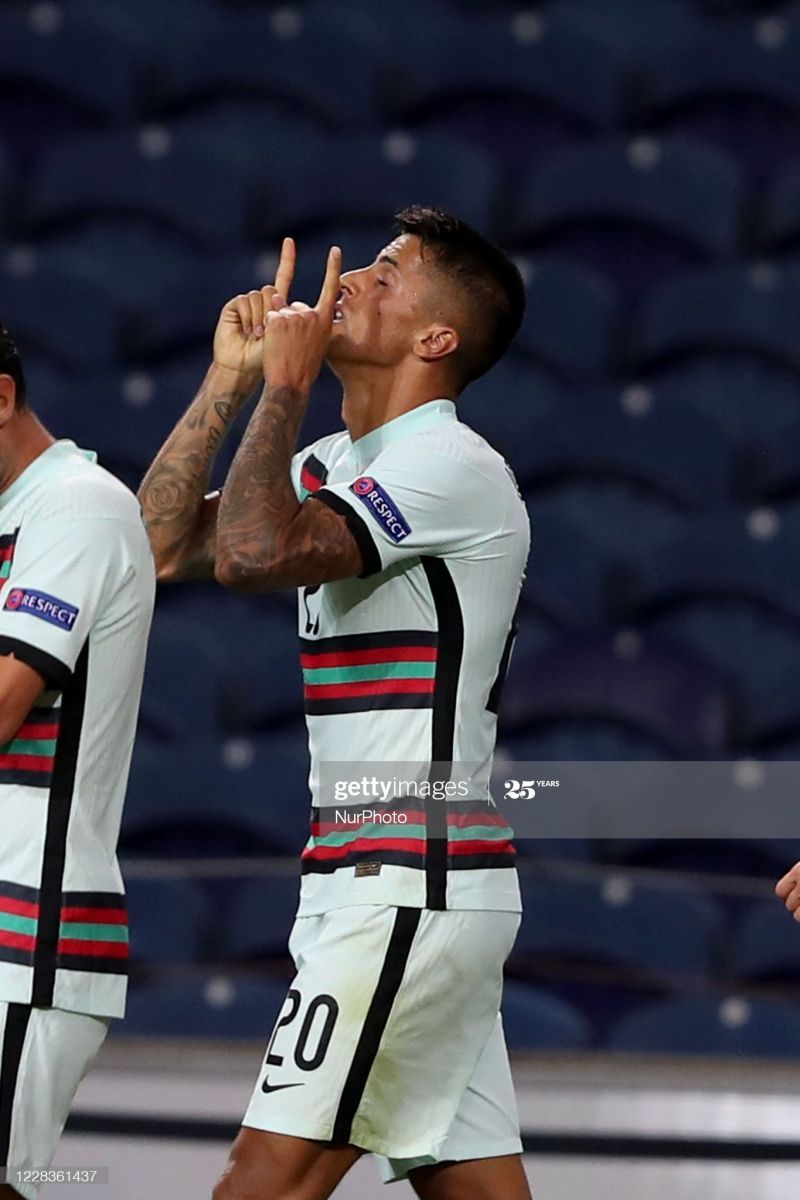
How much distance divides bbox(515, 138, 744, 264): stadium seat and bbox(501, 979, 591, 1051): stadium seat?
2703mm

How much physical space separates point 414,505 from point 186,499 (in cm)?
54

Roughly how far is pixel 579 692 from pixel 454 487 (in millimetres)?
3017

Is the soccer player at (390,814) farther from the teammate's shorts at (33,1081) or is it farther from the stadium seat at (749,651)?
the stadium seat at (749,651)

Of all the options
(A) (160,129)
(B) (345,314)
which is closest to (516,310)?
(B) (345,314)

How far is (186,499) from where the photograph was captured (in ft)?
10.0

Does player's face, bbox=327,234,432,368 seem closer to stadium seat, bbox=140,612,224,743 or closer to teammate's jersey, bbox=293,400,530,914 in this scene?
teammate's jersey, bbox=293,400,530,914

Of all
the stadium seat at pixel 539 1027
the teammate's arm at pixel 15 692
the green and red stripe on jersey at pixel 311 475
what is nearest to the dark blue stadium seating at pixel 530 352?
the stadium seat at pixel 539 1027

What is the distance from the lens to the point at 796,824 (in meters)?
5.49

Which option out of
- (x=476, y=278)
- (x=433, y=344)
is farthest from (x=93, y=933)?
(x=476, y=278)

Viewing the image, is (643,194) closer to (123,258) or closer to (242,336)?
(123,258)

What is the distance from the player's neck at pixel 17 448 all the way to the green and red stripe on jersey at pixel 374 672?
18.5 inches

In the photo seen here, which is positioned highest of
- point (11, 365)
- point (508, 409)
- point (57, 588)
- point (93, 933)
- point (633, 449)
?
point (11, 365)

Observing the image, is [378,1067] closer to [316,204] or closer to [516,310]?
[516,310]

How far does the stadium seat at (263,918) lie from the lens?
209 inches
